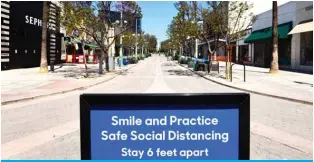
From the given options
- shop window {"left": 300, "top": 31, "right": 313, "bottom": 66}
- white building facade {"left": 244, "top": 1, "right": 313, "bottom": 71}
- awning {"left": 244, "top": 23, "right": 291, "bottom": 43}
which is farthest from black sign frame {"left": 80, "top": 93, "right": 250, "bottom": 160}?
awning {"left": 244, "top": 23, "right": 291, "bottom": 43}

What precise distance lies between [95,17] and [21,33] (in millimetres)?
8573

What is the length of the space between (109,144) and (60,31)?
45.9m

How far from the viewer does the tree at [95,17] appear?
25.2 m

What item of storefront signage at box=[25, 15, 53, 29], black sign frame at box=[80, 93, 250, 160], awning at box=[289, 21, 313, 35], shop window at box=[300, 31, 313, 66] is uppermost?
storefront signage at box=[25, 15, 53, 29]

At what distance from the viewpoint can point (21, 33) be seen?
3231cm

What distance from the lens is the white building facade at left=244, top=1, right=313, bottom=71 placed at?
106 feet

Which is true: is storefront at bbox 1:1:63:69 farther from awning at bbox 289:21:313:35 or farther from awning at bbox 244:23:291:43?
awning at bbox 244:23:291:43

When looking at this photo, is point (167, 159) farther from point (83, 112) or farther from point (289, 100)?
point (289, 100)

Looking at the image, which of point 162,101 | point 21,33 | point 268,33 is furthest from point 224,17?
point 162,101

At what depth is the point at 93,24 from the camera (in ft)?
89.0

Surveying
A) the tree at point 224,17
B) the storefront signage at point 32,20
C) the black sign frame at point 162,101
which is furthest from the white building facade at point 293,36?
the black sign frame at point 162,101

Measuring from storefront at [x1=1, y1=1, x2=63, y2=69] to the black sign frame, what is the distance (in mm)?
26377

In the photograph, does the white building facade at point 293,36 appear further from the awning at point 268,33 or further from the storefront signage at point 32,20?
the storefront signage at point 32,20

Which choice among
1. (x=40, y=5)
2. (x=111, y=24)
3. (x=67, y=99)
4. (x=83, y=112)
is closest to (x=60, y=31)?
(x=40, y=5)
